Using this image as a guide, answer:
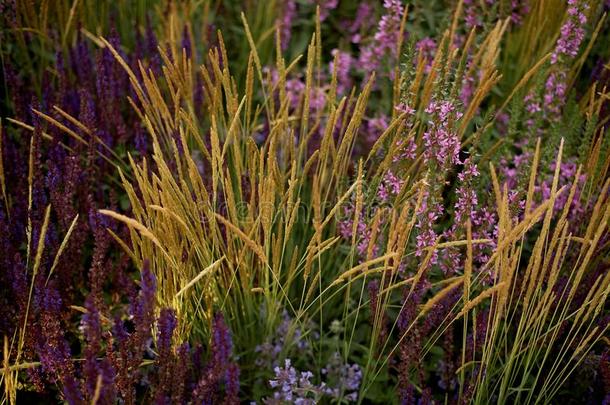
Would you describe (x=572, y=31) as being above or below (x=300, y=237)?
above

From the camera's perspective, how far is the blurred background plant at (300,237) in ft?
4.78

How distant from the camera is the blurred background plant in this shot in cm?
146

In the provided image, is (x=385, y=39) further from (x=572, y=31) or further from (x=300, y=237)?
(x=300, y=237)

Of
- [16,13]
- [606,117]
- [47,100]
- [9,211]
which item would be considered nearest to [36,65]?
[16,13]

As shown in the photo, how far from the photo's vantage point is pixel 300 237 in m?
2.15

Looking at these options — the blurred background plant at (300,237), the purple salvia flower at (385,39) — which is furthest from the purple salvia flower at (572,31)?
the purple salvia flower at (385,39)

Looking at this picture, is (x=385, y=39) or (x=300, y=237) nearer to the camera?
(x=300, y=237)

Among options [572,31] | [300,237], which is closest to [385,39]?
[572,31]

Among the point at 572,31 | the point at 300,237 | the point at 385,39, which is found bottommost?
the point at 300,237

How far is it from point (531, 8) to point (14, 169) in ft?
6.91

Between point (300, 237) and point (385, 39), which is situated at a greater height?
point (385, 39)

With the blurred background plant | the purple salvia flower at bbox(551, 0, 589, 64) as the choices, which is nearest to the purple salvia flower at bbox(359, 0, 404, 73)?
the blurred background plant

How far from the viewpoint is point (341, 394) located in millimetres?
1702

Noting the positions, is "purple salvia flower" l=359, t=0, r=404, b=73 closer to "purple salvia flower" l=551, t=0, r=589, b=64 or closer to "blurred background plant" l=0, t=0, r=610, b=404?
"blurred background plant" l=0, t=0, r=610, b=404
